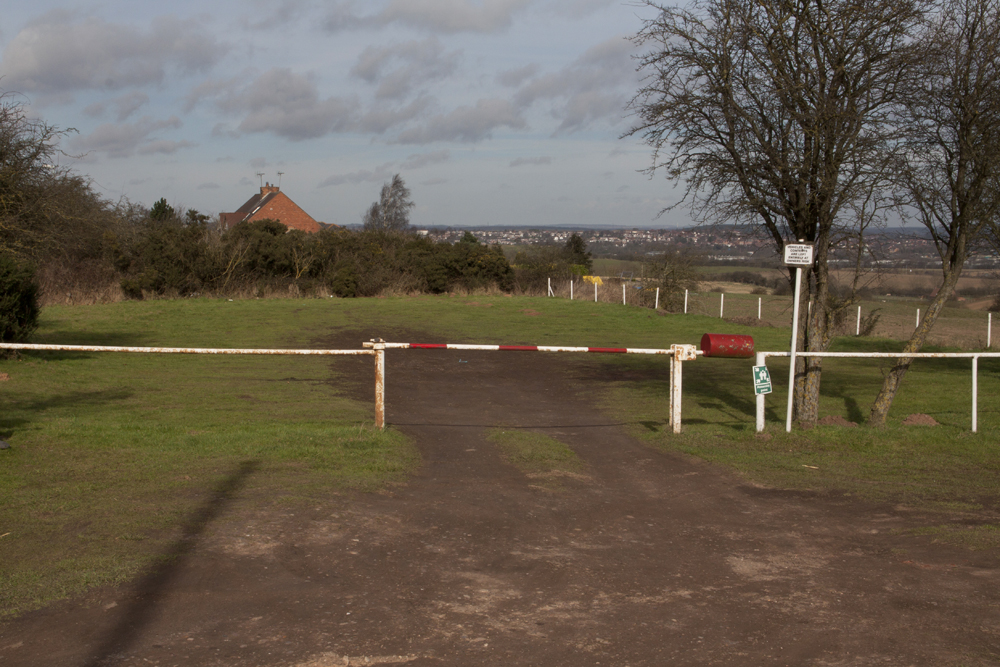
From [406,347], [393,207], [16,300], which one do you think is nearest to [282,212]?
[393,207]

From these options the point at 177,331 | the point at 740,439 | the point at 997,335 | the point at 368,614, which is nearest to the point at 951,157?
the point at 740,439

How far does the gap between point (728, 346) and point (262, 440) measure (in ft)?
18.9

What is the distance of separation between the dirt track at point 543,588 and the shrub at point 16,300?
1108 centimetres

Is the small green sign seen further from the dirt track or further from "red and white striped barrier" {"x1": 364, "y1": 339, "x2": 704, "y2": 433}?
the dirt track

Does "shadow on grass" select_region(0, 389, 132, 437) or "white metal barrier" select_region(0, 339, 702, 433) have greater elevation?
"white metal barrier" select_region(0, 339, 702, 433)

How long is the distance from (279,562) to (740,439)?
6.45m

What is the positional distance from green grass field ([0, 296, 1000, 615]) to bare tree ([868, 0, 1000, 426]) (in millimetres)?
2813

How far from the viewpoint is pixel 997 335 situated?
115 ft

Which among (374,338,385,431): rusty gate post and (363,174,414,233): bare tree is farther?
(363,174,414,233): bare tree

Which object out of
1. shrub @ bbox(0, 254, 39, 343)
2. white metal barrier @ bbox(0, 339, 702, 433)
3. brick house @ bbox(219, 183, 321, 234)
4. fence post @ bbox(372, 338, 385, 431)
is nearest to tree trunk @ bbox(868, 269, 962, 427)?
white metal barrier @ bbox(0, 339, 702, 433)

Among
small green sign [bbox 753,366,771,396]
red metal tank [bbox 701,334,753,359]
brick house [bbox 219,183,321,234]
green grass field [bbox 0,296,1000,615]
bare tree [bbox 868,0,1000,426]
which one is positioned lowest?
green grass field [bbox 0,296,1000,615]

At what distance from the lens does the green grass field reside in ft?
18.4

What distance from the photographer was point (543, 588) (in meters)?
4.77

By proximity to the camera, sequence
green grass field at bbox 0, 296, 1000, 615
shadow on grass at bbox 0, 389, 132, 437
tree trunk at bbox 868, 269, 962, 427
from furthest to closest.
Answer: tree trunk at bbox 868, 269, 962, 427 < shadow on grass at bbox 0, 389, 132, 437 < green grass field at bbox 0, 296, 1000, 615
